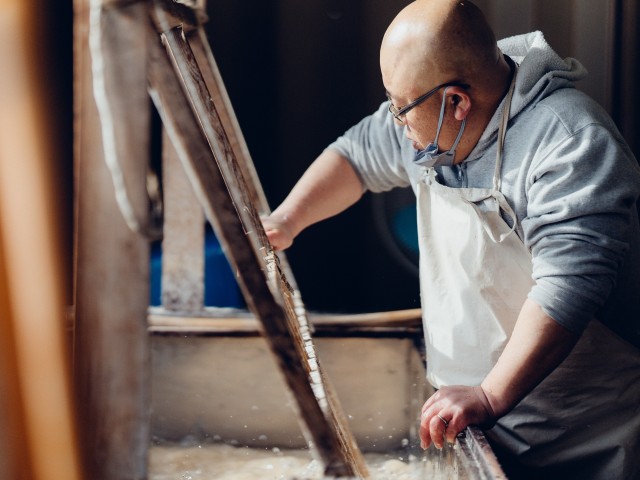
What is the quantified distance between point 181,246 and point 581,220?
190cm

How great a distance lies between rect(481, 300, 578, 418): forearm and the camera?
1662 millimetres

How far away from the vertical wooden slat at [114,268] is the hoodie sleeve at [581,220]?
105 cm

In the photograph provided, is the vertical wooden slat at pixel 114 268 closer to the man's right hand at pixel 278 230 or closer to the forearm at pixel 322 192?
the man's right hand at pixel 278 230

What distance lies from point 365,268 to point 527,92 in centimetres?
178

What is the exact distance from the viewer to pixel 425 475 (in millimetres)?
2326

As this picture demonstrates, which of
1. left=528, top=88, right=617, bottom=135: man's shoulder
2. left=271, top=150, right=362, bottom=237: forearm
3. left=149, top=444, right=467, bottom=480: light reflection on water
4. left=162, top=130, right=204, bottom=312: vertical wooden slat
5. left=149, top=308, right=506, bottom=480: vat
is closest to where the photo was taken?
left=528, top=88, right=617, bottom=135: man's shoulder

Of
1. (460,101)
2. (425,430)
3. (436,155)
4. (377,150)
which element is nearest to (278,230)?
(377,150)

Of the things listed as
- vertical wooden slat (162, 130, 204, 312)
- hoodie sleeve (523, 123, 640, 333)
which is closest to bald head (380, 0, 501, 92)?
hoodie sleeve (523, 123, 640, 333)

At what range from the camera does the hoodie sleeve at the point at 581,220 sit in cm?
164

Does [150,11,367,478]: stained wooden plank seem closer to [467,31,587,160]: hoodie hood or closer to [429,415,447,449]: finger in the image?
[429,415,447,449]: finger

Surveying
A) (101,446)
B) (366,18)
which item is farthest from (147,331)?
(366,18)

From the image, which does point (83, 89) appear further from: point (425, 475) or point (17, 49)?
point (425, 475)

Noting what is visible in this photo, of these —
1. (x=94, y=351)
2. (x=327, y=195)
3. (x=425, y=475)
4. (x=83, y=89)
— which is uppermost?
(x=83, y=89)

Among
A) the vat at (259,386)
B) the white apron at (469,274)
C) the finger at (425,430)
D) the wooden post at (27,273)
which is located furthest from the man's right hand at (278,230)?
the wooden post at (27,273)
